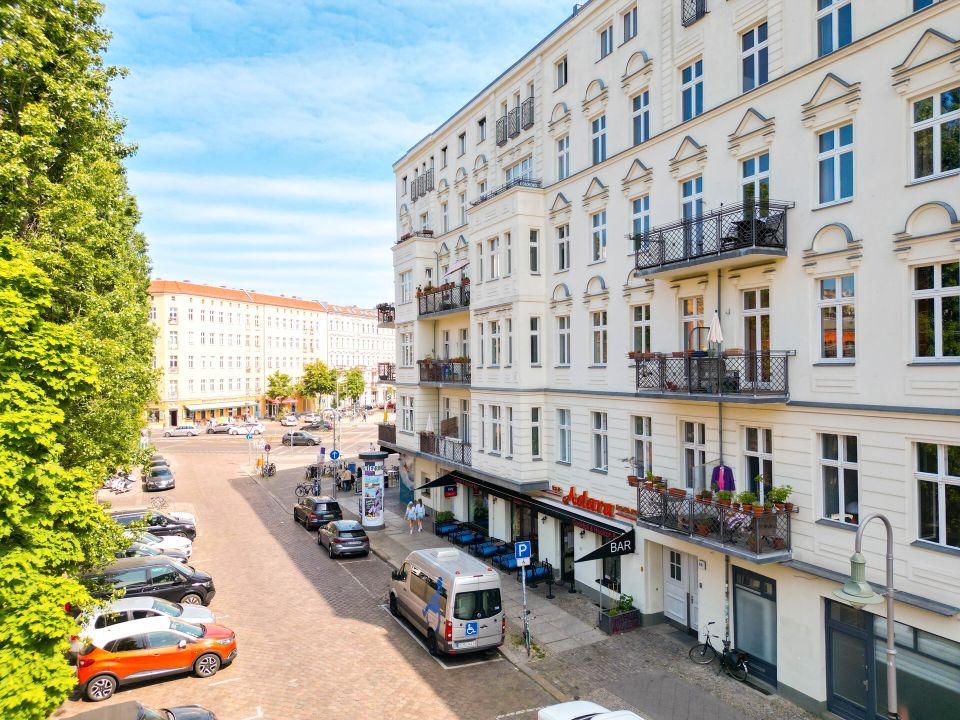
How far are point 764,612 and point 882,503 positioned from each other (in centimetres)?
428

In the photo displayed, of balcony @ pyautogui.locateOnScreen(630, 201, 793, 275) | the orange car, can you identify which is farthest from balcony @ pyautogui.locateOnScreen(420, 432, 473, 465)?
the orange car

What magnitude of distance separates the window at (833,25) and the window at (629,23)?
602 cm

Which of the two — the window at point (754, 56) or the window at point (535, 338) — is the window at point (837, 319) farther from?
the window at point (535, 338)

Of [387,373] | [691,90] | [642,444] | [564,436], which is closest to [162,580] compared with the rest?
[564,436]

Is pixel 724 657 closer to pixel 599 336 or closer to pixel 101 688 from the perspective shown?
pixel 599 336

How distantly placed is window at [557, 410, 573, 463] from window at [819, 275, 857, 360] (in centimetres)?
951

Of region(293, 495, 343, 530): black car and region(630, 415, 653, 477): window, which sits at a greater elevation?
region(630, 415, 653, 477): window

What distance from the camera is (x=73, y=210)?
10.9 meters

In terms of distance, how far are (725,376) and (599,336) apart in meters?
5.80

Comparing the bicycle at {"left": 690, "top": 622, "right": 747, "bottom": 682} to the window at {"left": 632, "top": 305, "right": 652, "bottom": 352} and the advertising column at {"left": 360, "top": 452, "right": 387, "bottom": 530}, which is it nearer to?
the window at {"left": 632, "top": 305, "right": 652, "bottom": 352}

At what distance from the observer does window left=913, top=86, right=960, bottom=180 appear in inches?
410

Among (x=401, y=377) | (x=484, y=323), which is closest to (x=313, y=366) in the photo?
(x=401, y=377)

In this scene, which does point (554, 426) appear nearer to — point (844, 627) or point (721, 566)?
point (721, 566)

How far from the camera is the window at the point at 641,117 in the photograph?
1749 cm
